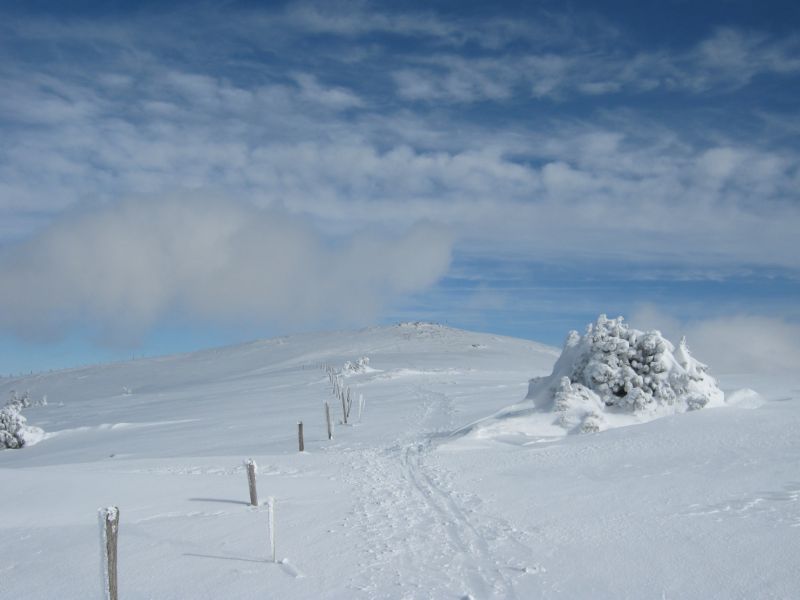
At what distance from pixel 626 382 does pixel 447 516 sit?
10.6 meters

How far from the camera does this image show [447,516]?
33.7 ft

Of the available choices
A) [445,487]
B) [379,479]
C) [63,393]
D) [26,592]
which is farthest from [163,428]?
[63,393]

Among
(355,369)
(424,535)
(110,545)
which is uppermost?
(110,545)

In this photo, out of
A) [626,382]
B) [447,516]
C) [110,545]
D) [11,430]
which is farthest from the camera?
[11,430]

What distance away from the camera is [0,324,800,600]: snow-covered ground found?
7.22 m

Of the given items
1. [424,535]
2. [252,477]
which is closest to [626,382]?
[424,535]

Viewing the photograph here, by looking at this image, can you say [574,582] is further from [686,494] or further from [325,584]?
[686,494]

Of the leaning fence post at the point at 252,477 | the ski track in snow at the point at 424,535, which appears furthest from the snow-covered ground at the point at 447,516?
the leaning fence post at the point at 252,477

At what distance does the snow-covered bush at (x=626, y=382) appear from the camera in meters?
18.6

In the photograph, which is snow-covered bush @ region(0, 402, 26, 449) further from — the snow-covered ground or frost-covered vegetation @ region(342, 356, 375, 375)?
frost-covered vegetation @ region(342, 356, 375, 375)

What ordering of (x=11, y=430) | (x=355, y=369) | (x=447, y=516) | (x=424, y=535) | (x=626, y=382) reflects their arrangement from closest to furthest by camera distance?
(x=424, y=535), (x=447, y=516), (x=626, y=382), (x=11, y=430), (x=355, y=369)

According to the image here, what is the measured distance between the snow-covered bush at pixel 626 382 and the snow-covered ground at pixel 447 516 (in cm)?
118

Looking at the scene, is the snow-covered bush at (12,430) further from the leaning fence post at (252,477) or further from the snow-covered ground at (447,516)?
the leaning fence post at (252,477)

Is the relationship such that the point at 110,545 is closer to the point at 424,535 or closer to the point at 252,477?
the point at 424,535
